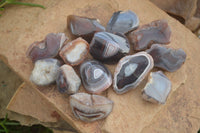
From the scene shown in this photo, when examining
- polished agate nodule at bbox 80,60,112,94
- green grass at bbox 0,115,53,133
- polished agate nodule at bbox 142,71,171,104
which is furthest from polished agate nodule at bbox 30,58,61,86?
green grass at bbox 0,115,53,133

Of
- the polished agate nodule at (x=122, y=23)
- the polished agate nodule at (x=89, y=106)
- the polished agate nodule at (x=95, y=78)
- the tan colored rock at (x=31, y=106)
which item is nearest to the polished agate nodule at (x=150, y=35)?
the polished agate nodule at (x=122, y=23)

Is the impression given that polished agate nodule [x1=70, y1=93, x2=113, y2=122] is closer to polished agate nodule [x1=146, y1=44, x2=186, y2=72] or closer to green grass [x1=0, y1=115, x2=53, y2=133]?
polished agate nodule [x1=146, y1=44, x2=186, y2=72]

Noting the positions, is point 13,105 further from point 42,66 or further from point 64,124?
point 42,66

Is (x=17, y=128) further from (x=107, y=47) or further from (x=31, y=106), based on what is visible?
(x=107, y=47)

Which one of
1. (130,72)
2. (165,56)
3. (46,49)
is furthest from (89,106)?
(165,56)

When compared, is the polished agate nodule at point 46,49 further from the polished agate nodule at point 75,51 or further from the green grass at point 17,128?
the green grass at point 17,128

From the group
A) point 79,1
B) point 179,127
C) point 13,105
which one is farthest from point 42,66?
point 179,127
